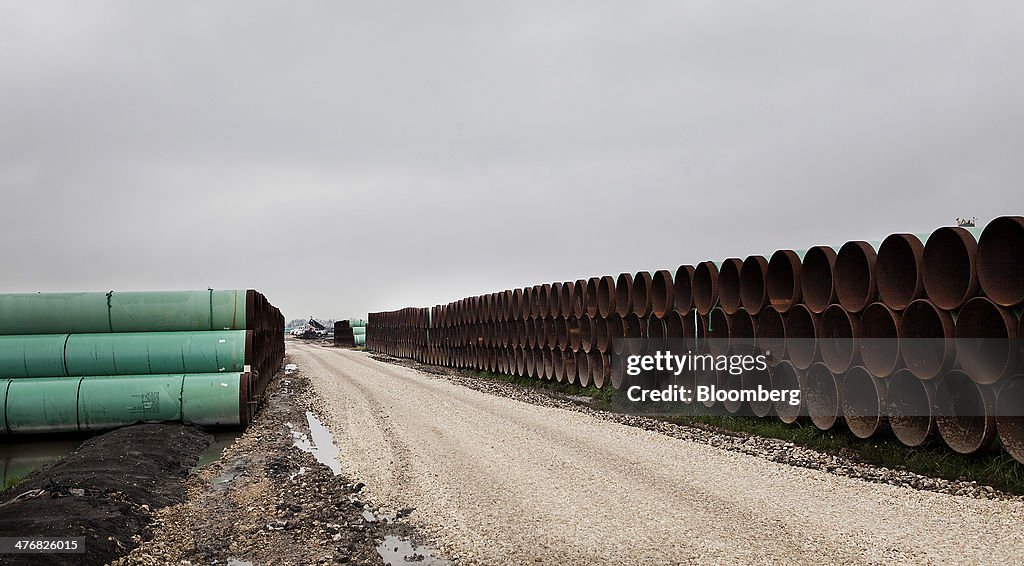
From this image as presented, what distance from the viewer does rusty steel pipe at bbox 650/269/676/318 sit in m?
13.8

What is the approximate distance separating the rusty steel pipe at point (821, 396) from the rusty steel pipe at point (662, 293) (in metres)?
3.77

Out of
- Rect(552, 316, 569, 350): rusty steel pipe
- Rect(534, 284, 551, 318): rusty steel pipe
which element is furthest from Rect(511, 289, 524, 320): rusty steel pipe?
Rect(552, 316, 569, 350): rusty steel pipe

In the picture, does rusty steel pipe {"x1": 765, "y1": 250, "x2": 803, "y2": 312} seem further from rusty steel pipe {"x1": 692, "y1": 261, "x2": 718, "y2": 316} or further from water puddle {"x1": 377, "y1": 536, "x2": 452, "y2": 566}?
water puddle {"x1": 377, "y1": 536, "x2": 452, "y2": 566}

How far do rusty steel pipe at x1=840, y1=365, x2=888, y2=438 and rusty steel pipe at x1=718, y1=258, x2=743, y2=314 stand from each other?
2900 millimetres

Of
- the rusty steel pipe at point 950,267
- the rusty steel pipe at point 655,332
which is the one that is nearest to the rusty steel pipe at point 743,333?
the rusty steel pipe at point 655,332

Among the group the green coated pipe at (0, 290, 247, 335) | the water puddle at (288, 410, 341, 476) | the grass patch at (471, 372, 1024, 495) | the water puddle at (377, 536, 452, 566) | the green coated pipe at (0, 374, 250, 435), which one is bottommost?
the water puddle at (377, 536, 452, 566)

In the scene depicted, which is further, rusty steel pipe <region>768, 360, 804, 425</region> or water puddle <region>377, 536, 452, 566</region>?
rusty steel pipe <region>768, 360, 804, 425</region>

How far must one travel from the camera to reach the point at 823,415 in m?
9.77

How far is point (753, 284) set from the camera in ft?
38.7

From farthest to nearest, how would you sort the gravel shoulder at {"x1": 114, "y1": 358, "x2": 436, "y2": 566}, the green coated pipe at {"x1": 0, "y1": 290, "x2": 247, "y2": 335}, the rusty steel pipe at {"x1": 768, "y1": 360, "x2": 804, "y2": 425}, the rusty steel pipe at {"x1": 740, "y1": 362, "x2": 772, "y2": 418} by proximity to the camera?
1. the green coated pipe at {"x1": 0, "y1": 290, "x2": 247, "y2": 335}
2. the rusty steel pipe at {"x1": 740, "y1": 362, "x2": 772, "y2": 418}
3. the rusty steel pipe at {"x1": 768, "y1": 360, "x2": 804, "y2": 425}
4. the gravel shoulder at {"x1": 114, "y1": 358, "x2": 436, "y2": 566}

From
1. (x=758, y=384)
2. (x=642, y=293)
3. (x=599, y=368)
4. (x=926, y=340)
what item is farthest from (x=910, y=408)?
(x=599, y=368)

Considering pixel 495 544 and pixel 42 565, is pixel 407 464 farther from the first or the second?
pixel 42 565

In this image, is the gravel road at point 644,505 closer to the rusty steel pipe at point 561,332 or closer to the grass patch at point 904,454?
the grass patch at point 904,454

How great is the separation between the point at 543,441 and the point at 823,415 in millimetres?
3838
